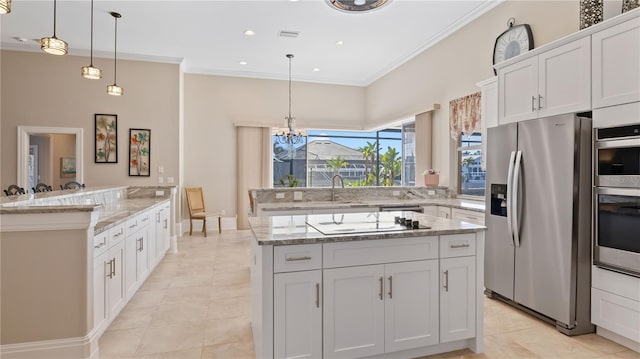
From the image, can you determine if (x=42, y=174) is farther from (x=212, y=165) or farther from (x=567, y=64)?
(x=567, y=64)

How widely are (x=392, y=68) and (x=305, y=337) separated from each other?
20.0 feet

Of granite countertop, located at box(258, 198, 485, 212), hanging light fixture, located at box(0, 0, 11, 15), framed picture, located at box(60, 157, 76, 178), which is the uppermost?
hanging light fixture, located at box(0, 0, 11, 15)

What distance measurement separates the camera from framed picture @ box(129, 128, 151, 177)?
625 cm

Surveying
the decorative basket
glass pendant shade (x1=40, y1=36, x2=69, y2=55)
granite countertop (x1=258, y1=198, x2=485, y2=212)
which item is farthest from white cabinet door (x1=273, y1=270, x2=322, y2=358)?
the decorative basket

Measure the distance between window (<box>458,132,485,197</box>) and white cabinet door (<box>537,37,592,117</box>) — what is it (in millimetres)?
1800

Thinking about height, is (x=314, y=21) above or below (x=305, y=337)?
above

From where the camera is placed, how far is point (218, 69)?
7324mm

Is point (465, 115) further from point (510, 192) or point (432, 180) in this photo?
point (510, 192)

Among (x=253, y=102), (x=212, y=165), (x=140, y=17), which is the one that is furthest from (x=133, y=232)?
(x=253, y=102)

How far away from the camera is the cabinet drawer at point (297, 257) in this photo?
195 cm

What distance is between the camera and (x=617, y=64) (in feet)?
7.90

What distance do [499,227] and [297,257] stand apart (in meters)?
2.22

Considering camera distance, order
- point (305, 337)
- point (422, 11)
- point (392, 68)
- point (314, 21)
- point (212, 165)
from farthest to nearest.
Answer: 1. point (212, 165)
2. point (392, 68)
3. point (314, 21)
4. point (422, 11)
5. point (305, 337)

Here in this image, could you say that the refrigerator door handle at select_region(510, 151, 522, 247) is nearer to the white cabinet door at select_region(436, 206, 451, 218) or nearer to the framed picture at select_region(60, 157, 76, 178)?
the white cabinet door at select_region(436, 206, 451, 218)
